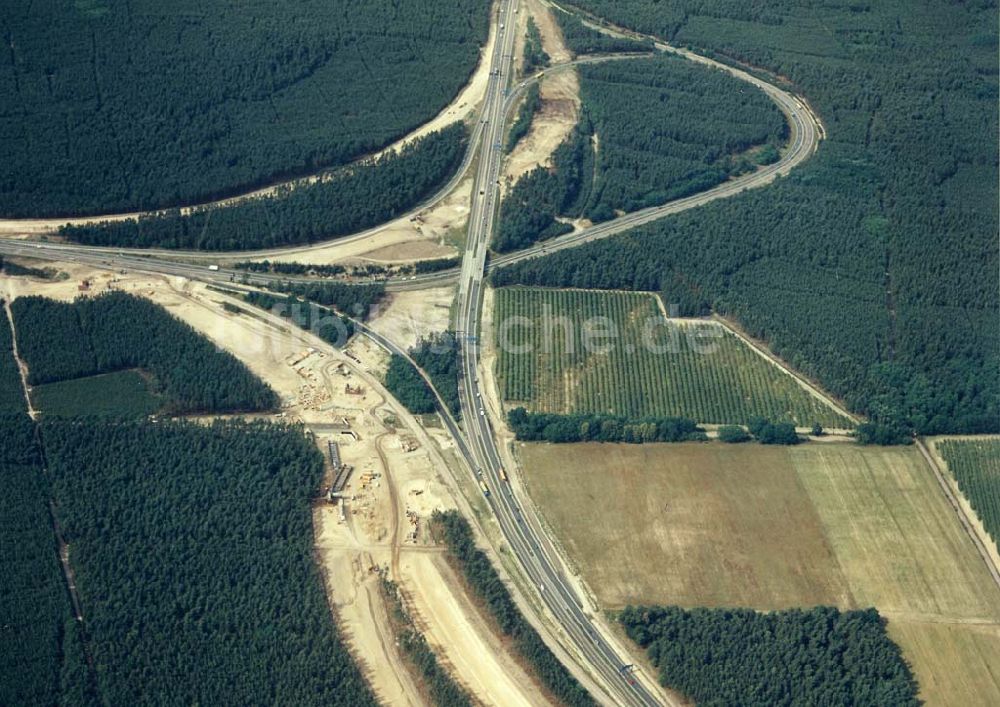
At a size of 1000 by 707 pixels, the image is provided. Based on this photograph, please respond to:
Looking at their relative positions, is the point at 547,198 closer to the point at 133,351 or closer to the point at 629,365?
the point at 629,365

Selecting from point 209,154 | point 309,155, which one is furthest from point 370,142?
point 209,154

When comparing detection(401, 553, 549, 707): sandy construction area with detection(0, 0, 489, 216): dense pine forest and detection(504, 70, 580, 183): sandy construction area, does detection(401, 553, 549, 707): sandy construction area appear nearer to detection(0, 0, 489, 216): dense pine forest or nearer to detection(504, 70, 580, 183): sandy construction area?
detection(0, 0, 489, 216): dense pine forest

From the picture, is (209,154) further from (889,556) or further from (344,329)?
(889,556)

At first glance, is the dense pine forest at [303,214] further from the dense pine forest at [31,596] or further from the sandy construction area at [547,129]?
the dense pine forest at [31,596]

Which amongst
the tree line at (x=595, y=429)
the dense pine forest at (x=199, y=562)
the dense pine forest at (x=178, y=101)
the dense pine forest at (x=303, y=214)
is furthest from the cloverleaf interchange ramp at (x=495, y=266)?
the dense pine forest at (x=199, y=562)

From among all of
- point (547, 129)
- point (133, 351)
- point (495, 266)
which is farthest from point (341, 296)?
point (547, 129)
